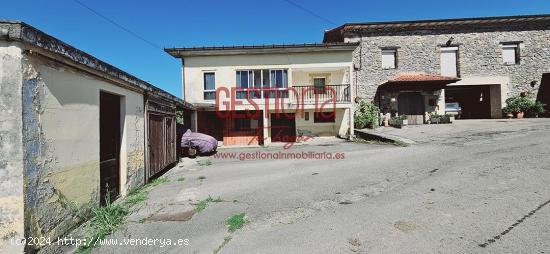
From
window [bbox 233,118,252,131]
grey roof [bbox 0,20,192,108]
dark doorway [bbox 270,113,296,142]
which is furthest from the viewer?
dark doorway [bbox 270,113,296,142]

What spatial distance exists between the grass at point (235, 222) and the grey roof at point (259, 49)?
41.2 ft

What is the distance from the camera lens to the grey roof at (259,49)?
1509 centimetres

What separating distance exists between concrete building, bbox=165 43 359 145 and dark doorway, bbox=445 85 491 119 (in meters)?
10.8

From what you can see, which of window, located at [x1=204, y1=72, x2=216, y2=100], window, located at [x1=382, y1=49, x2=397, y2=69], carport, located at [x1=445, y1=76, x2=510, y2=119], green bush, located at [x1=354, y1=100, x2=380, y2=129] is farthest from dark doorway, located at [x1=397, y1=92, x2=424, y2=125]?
window, located at [x1=204, y1=72, x2=216, y2=100]

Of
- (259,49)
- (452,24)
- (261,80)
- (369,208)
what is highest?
(452,24)

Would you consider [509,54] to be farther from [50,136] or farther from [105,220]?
[50,136]

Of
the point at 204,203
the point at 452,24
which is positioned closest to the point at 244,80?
the point at 204,203

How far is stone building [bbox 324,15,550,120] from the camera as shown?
18734mm

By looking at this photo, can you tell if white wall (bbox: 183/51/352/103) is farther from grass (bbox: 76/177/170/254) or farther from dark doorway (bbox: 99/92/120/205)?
grass (bbox: 76/177/170/254)

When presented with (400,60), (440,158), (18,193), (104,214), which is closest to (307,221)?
(104,214)

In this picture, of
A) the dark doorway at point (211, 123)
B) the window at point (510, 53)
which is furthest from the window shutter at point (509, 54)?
the dark doorway at point (211, 123)

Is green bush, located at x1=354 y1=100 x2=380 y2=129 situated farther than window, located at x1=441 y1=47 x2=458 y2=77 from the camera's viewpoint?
No

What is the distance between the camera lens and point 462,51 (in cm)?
1883

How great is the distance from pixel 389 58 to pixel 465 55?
5.31m
